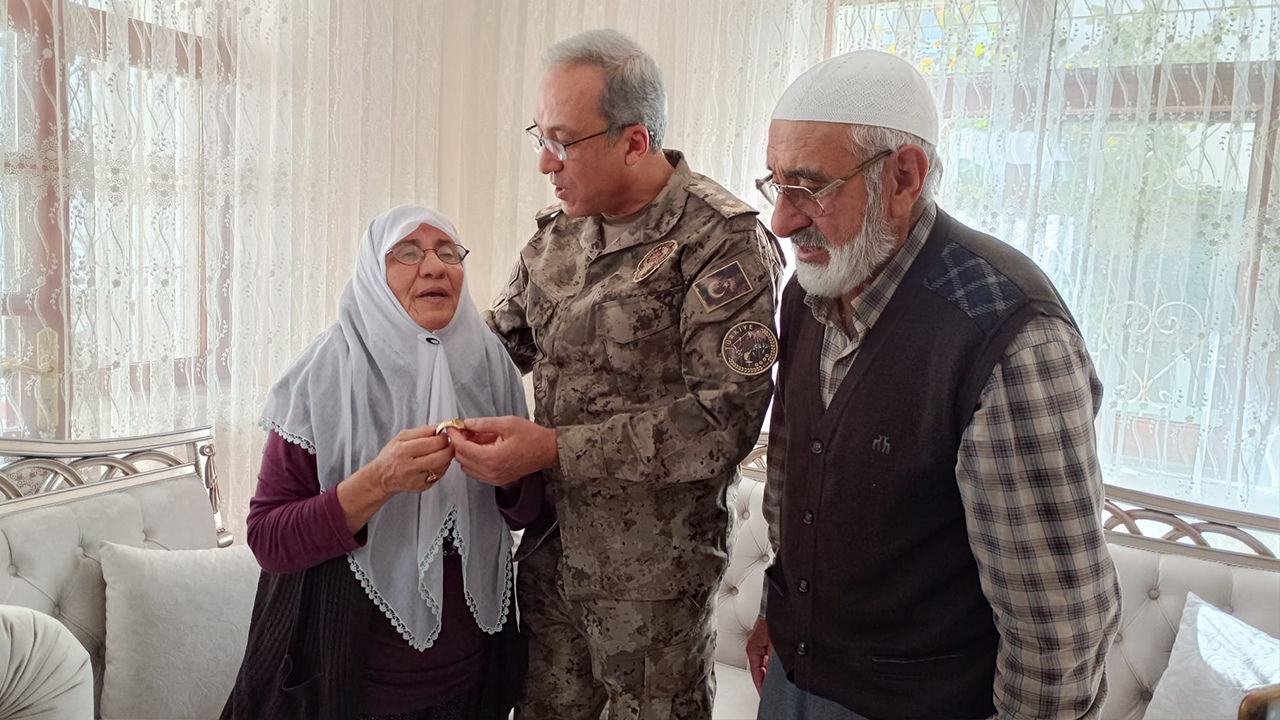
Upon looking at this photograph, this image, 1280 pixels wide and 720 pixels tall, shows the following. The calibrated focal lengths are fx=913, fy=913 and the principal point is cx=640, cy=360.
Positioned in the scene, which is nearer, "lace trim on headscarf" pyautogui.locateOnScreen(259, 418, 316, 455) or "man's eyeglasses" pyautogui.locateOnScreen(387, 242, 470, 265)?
"lace trim on headscarf" pyautogui.locateOnScreen(259, 418, 316, 455)

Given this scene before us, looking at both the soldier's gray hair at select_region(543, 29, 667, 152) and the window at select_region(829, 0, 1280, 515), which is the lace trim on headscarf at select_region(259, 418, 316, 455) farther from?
the window at select_region(829, 0, 1280, 515)

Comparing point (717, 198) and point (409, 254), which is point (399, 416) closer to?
point (409, 254)

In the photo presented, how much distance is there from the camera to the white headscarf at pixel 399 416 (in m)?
1.53

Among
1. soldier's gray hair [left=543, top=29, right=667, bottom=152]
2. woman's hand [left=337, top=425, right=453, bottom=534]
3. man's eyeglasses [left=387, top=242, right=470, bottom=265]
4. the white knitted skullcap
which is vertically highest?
soldier's gray hair [left=543, top=29, right=667, bottom=152]

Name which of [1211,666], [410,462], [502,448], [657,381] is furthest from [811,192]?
[1211,666]

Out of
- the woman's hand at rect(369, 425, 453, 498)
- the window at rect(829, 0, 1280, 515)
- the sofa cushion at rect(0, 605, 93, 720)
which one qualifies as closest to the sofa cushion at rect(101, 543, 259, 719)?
the sofa cushion at rect(0, 605, 93, 720)

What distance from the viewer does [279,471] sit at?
1.52m

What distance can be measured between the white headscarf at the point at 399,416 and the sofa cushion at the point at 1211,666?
4.72 ft

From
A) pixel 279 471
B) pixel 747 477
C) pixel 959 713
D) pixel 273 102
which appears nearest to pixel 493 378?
pixel 279 471

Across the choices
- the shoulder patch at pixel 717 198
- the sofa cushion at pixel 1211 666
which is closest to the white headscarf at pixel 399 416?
the shoulder patch at pixel 717 198

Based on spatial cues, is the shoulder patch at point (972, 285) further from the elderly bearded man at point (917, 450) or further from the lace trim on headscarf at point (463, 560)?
the lace trim on headscarf at point (463, 560)

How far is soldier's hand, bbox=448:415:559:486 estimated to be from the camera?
1.48m

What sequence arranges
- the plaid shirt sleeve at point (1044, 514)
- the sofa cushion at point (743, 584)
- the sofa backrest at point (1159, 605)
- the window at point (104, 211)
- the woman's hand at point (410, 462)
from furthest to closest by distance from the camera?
the sofa cushion at point (743, 584) → the window at point (104, 211) → the sofa backrest at point (1159, 605) → the woman's hand at point (410, 462) → the plaid shirt sleeve at point (1044, 514)

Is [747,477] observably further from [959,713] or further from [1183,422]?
[959,713]
